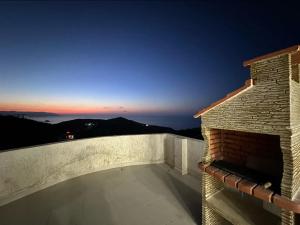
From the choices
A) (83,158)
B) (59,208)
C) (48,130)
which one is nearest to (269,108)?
(59,208)

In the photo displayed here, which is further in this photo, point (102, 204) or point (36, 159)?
point (36, 159)

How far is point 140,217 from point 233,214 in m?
2.11

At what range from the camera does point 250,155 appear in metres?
3.82

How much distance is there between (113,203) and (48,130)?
97.3 feet

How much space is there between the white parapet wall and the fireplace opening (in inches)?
83.9

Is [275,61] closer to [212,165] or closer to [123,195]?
[212,165]

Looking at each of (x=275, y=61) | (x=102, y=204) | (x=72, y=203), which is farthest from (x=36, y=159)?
(x=275, y=61)

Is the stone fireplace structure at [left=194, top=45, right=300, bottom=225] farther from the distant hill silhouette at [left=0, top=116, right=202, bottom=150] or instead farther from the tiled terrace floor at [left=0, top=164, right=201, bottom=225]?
the distant hill silhouette at [left=0, top=116, right=202, bottom=150]

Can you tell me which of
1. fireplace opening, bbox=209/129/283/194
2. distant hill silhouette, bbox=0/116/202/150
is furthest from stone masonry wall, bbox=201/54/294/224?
distant hill silhouette, bbox=0/116/202/150

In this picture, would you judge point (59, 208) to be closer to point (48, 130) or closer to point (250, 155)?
point (250, 155)

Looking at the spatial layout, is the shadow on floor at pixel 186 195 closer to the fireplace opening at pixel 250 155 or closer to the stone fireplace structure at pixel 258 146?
the stone fireplace structure at pixel 258 146

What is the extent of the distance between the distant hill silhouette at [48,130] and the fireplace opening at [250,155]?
1527cm

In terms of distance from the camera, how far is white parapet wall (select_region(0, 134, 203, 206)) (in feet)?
16.9

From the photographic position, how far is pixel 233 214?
129 inches
